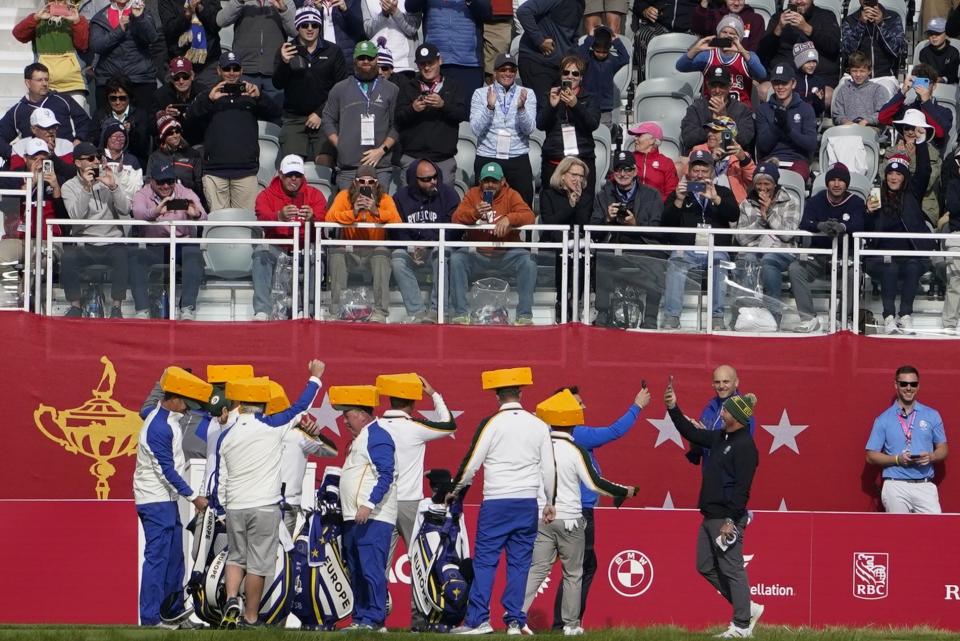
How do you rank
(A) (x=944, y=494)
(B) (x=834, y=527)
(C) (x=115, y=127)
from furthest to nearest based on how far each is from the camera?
(C) (x=115, y=127)
(A) (x=944, y=494)
(B) (x=834, y=527)

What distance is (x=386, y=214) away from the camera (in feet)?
66.5

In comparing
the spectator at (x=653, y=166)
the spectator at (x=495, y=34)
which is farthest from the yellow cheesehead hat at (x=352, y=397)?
the spectator at (x=495, y=34)

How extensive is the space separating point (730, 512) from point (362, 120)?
7.02 m

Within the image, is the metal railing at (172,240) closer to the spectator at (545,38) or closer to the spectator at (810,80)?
the spectator at (545,38)

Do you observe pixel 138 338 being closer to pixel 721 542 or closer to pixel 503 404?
pixel 503 404

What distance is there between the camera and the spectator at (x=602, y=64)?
22594 mm

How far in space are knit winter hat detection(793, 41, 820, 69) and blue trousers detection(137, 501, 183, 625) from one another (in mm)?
9565

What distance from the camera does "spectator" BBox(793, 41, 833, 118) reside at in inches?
896

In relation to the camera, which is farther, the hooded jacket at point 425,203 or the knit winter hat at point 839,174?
the hooded jacket at point 425,203

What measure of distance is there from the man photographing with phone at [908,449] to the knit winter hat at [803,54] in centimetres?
472

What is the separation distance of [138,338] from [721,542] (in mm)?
6899

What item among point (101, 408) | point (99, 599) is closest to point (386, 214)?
point (101, 408)

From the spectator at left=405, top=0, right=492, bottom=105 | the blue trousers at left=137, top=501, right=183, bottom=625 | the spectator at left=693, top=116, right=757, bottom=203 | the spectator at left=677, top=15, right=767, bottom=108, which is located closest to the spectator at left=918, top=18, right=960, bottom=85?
the spectator at left=677, top=15, right=767, bottom=108

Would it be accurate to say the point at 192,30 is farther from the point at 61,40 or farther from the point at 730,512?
the point at 730,512
